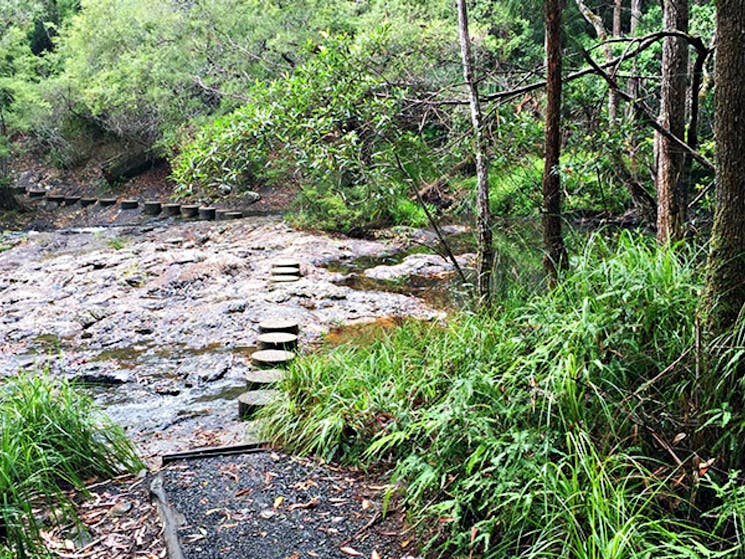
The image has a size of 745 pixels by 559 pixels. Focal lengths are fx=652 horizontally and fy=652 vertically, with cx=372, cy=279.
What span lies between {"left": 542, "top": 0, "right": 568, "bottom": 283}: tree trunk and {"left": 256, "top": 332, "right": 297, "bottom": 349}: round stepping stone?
7.92ft

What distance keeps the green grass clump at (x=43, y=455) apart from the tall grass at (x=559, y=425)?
1.10 m

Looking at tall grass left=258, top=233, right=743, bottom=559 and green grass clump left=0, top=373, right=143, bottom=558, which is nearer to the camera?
tall grass left=258, top=233, right=743, bottom=559

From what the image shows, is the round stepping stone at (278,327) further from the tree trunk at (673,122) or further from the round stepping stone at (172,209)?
the round stepping stone at (172,209)

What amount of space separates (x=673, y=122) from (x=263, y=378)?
3.52 metres

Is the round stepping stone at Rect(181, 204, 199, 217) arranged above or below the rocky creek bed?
above

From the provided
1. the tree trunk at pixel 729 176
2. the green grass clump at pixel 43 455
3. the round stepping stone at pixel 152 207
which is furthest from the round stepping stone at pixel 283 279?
the round stepping stone at pixel 152 207

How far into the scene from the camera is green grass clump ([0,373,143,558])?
2703 millimetres

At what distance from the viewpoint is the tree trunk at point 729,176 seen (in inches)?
102

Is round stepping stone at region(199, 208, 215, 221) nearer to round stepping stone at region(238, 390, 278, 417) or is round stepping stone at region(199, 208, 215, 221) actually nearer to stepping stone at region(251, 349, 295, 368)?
stepping stone at region(251, 349, 295, 368)

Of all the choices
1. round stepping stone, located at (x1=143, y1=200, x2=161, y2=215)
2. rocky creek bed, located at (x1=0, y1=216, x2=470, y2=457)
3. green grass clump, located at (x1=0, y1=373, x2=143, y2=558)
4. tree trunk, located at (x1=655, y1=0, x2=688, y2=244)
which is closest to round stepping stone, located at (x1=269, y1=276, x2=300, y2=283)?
rocky creek bed, located at (x1=0, y1=216, x2=470, y2=457)

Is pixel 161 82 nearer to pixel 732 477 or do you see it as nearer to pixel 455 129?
pixel 455 129

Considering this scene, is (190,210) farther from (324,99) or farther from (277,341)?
(324,99)

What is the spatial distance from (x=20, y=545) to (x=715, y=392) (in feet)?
9.27

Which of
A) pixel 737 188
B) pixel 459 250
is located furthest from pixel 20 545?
pixel 459 250
